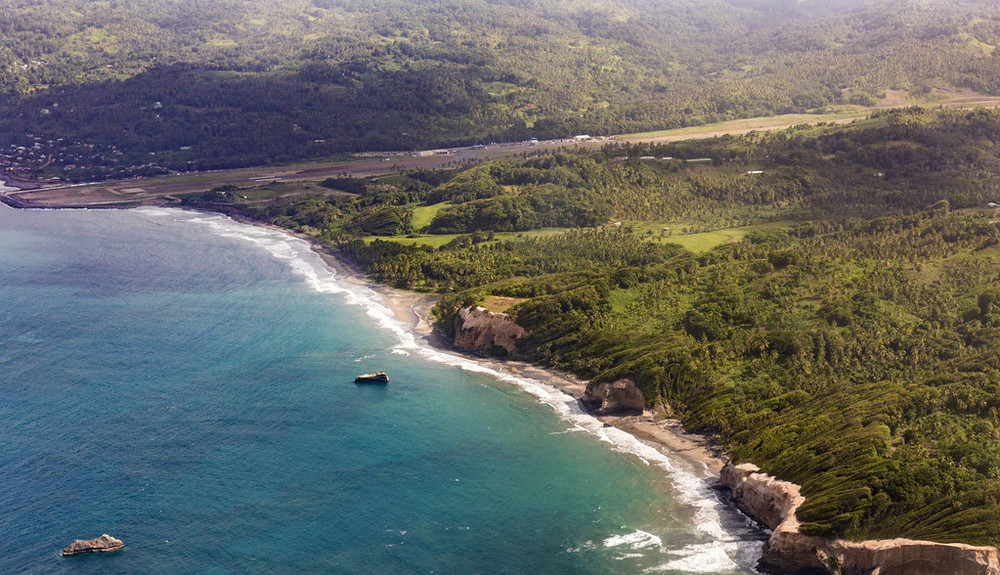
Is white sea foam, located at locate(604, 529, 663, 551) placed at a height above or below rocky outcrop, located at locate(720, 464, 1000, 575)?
below

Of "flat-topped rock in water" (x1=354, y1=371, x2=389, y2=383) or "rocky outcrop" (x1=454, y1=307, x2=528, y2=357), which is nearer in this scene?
"flat-topped rock in water" (x1=354, y1=371, x2=389, y2=383)

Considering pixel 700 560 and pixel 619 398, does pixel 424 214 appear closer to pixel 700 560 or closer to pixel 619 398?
pixel 619 398

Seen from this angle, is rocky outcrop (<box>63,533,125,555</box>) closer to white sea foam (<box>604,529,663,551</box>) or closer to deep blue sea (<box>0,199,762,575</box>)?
deep blue sea (<box>0,199,762,575</box>)

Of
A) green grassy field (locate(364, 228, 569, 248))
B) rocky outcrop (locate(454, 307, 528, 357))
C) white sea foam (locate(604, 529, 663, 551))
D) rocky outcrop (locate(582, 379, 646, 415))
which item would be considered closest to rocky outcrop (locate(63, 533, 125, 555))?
white sea foam (locate(604, 529, 663, 551))

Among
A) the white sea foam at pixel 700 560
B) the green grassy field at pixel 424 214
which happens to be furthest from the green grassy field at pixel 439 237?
the white sea foam at pixel 700 560

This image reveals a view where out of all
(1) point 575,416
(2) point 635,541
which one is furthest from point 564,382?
(2) point 635,541

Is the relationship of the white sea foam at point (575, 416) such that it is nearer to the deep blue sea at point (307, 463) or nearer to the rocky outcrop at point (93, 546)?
the deep blue sea at point (307, 463)
